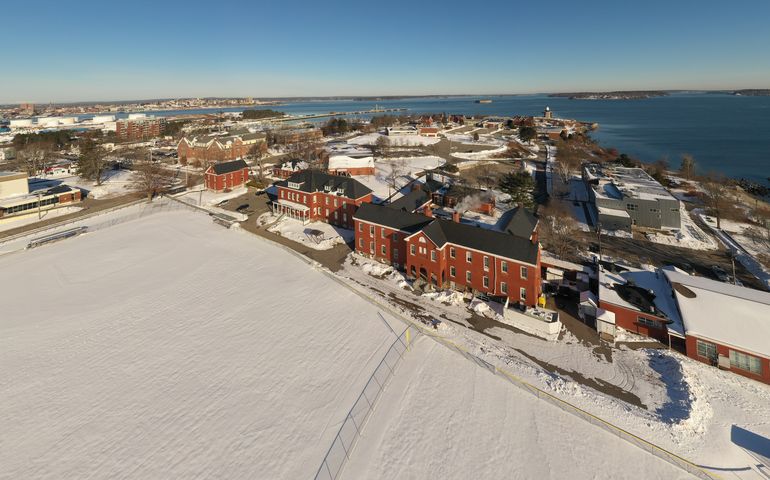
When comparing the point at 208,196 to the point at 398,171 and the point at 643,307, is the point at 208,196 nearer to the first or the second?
the point at 398,171

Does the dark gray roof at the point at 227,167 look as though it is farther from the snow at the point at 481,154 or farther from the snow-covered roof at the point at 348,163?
the snow at the point at 481,154

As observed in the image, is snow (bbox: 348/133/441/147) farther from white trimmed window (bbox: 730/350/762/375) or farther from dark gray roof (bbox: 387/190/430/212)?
white trimmed window (bbox: 730/350/762/375)

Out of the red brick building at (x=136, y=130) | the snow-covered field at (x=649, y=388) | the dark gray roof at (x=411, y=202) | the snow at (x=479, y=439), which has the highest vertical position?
the red brick building at (x=136, y=130)

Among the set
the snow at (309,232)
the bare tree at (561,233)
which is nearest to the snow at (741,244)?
the bare tree at (561,233)

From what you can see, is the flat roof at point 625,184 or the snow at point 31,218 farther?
the snow at point 31,218

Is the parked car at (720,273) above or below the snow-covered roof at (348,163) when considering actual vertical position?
below

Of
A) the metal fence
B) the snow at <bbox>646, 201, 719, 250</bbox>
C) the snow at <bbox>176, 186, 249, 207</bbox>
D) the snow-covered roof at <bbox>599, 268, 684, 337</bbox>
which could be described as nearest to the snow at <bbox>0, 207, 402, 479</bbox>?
the metal fence
